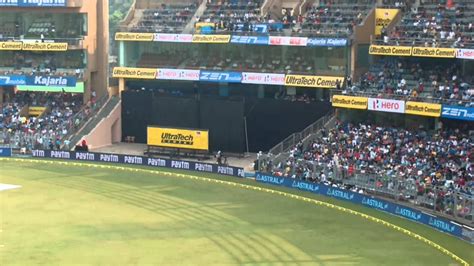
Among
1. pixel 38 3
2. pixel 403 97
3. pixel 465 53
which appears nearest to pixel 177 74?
pixel 38 3

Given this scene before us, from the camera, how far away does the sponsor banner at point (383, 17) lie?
5706cm

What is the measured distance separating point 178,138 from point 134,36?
10.1 metres

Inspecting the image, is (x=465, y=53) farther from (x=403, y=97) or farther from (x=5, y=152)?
(x=5, y=152)

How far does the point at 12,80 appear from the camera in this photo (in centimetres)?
6656

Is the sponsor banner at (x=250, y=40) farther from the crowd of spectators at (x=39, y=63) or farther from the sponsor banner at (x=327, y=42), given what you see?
the crowd of spectators at (x=39, y=63)

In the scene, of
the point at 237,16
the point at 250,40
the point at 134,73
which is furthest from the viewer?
the point at 134,73

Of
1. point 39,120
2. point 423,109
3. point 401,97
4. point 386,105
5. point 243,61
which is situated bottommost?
point 39,120

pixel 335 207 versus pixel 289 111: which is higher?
pixel 289 111

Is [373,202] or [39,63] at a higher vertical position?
[39,63]

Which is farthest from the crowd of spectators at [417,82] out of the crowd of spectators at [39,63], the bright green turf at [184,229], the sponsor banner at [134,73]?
the crowd of spectators at [39,63]

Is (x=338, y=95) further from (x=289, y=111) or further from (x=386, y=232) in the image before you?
(x=386, y=232)

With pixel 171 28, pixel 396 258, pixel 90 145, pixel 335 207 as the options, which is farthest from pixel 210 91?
pixel 396 258

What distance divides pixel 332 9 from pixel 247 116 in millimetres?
9641

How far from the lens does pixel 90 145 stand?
2426 inches
